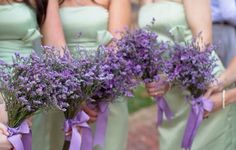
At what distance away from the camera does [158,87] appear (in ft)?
10.9

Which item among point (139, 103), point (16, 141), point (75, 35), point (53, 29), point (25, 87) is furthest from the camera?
point (139, 103)

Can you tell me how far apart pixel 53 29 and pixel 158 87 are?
2.19 feet

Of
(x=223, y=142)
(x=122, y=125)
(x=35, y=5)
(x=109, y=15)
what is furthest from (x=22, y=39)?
(x=223, y=142)

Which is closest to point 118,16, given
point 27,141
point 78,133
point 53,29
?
point 53,29

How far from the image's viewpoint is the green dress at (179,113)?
347 centimetres

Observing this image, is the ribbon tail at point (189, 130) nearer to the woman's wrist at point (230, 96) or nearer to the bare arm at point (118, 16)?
the woman's wrist at point (230, 96)

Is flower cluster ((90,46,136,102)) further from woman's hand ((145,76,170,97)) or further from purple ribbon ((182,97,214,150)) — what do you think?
purple ribbon ((182,97,214,150))

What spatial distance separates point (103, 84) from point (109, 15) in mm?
759

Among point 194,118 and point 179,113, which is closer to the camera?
point 194,118

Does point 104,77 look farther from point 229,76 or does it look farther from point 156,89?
point 229,76

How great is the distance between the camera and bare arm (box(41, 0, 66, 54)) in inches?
129

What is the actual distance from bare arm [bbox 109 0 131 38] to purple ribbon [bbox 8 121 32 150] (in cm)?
91

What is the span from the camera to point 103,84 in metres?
2.83

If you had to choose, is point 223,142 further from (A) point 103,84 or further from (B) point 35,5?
(B) point 35,5
